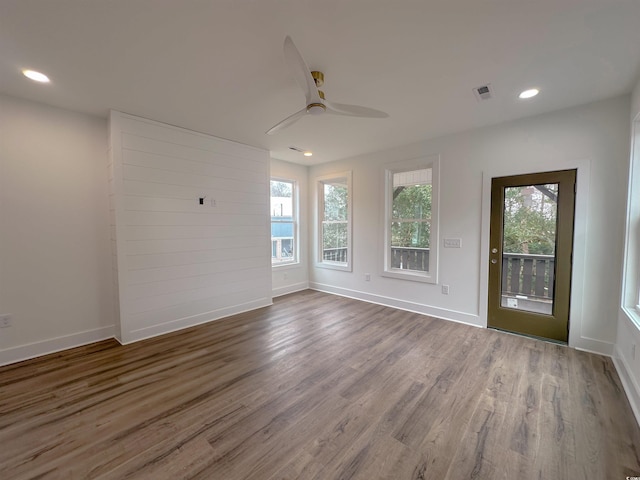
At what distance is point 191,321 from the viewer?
11.9 ft

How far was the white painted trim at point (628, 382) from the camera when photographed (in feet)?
6.23

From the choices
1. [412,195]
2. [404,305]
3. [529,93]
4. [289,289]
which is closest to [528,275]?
[404,305]

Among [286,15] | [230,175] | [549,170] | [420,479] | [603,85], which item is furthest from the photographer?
[230,175]

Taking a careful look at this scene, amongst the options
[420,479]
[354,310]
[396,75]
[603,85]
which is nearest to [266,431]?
[420,479]

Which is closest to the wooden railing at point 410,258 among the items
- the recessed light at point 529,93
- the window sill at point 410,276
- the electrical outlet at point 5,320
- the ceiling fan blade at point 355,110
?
the window sill at point 410,276

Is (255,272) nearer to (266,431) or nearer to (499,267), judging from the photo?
(266,431)

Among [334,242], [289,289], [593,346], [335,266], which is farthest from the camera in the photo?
[334,242]

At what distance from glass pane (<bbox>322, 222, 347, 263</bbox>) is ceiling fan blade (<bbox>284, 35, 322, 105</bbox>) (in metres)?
3.40

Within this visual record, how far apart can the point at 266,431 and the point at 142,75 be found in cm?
304

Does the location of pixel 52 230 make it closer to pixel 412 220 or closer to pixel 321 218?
pixel 321 218

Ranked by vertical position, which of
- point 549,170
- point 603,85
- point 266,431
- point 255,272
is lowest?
point 266,431

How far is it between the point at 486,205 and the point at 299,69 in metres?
2.94

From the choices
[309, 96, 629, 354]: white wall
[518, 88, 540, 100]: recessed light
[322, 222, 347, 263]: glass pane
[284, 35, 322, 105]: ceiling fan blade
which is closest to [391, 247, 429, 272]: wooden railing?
[309, 96, 629, 354]: white wall

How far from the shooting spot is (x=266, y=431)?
1.75 meters
